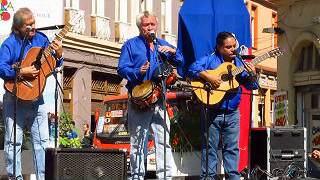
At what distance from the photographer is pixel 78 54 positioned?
22.5 metres

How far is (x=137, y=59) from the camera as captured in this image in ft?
20.5

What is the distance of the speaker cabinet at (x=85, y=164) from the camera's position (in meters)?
5.46

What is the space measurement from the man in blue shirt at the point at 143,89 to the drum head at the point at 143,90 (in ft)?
0.04

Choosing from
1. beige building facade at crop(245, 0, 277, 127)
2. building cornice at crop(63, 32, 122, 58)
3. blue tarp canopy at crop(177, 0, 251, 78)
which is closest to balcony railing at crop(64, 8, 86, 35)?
building cornice at crop(63, 32, 122, 58)

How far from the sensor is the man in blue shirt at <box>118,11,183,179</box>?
20.0ft

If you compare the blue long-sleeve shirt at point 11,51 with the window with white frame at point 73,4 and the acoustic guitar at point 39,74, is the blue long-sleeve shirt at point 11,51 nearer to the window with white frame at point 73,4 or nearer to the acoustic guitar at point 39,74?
the acoustic guitar at point 39,74

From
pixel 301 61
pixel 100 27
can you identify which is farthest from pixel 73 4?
pixel 301 61

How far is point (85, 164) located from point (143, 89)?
3.07 feet

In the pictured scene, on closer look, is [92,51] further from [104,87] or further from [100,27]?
[104,87]

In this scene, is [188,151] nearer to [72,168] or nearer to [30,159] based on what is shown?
[30,159]

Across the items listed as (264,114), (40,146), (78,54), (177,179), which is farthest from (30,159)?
(264,114)

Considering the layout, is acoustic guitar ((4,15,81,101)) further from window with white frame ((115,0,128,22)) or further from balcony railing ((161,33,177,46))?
balcony railing ((161,33,177,46))

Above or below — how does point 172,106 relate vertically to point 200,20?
below

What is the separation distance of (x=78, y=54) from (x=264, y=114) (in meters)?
12.3
